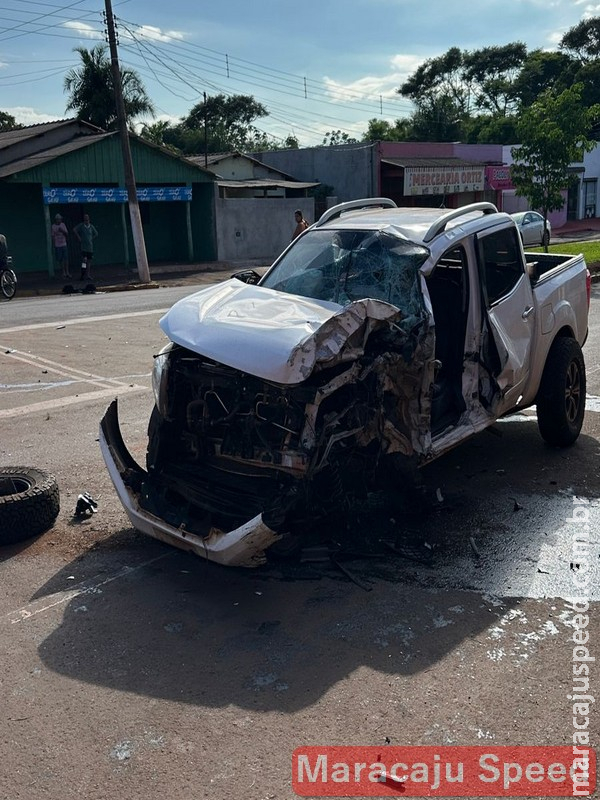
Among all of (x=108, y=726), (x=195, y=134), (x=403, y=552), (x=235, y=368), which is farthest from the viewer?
(x=195, y=134)

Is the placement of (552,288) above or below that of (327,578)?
above

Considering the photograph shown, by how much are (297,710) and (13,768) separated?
1.18m

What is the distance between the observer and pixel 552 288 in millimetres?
7023

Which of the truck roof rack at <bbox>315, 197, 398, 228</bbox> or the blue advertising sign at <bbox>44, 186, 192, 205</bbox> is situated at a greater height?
the blue advertising sign at <bbox>44, 186, 192, 205</bbox>

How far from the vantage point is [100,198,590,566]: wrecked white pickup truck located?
4.62m

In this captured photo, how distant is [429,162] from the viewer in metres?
38.5

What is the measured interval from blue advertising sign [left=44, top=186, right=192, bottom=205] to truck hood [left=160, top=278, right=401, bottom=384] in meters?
21.6

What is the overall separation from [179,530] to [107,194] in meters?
24.0

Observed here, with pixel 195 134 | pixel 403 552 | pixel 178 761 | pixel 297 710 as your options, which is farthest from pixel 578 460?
pixel 195 134

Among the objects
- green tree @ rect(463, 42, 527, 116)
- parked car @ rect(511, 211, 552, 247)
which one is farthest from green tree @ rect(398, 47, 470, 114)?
parked car @ rect(511, 211, 552, 247)

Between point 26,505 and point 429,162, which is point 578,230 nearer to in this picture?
point 429,162

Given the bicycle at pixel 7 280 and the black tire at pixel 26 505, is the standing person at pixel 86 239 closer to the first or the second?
the bicycle at pixel 7 280

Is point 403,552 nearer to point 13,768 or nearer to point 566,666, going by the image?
point 566,666

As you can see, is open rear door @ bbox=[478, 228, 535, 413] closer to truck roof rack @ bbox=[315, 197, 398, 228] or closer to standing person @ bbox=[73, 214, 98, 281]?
truck roof rack @ bbox=[315, 197, 398, 228]
